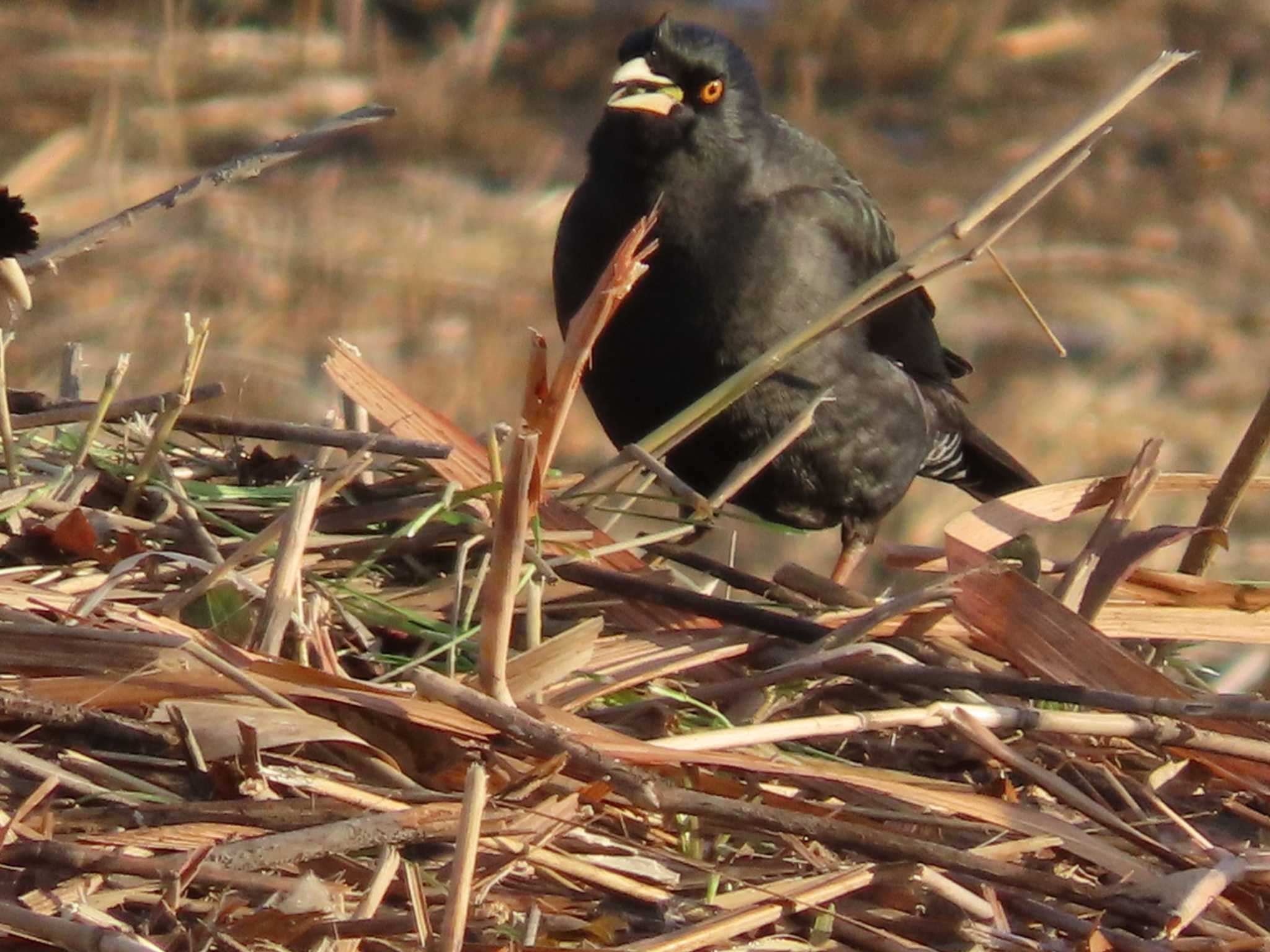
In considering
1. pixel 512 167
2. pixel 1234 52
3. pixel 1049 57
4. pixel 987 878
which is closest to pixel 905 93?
pixel 1049 57

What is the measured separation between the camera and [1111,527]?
3012mm

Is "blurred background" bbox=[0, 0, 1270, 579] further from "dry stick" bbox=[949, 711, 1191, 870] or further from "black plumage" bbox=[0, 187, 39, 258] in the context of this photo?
"dry stick" bbox=[949, 711, 1191, 870]

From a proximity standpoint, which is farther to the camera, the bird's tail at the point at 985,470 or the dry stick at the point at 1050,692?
the bird's tail at the point at 985,470

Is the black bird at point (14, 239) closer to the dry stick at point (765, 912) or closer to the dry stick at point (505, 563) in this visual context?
the dry stick at point (505, 563)

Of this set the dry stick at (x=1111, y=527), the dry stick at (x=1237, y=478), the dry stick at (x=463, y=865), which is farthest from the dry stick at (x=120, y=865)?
the dry stick at (x=1237, y=478)

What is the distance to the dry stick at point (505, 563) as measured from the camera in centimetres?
220

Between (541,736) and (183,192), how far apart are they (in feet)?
3.30

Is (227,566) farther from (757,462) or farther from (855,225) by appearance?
(855,225)

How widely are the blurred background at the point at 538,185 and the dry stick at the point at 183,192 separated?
11.8 feet

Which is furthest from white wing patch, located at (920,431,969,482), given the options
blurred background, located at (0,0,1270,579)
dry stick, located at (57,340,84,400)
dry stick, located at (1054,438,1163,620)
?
dry stick, located at (57,340,84,400)

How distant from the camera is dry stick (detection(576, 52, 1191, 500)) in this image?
2738 millimetres

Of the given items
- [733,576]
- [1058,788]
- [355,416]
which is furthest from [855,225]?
[1058,788]

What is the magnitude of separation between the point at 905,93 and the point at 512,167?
2.23 m

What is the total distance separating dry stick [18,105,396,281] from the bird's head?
1.23m
